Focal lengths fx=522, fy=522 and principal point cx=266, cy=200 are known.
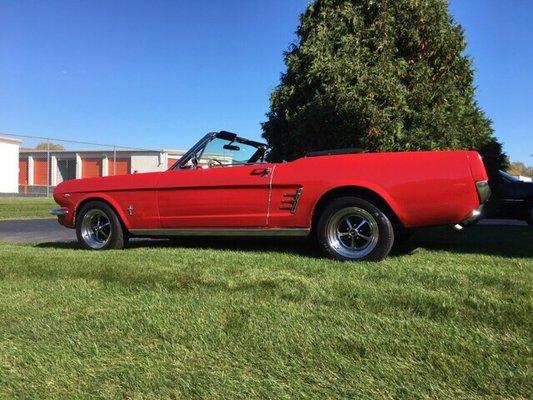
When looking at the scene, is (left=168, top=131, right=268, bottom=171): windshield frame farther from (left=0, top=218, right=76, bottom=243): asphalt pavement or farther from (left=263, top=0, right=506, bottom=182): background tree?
(left=0, top=218, right=76, bottom=243): asphalt pavement

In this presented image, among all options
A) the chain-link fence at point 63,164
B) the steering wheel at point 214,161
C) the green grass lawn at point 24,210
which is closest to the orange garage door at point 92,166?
the chain-link fence at point 63,164

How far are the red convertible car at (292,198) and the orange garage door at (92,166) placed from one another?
131 feet

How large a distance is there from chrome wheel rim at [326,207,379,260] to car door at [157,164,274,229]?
0.73 metres

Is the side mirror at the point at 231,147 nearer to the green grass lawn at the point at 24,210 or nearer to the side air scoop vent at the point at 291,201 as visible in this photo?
the side air scoop vent at the point at 291,201

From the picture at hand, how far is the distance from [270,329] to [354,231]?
2.01 metres

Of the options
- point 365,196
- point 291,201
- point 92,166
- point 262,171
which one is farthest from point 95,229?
point 92,166

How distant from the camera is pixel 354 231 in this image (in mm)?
4820

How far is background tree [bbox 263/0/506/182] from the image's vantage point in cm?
732

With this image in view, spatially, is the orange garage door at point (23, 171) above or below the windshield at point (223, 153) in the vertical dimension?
above

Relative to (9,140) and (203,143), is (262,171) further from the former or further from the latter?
(9,140)

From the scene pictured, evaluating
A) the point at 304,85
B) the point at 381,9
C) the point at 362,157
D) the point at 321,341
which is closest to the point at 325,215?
the point at 362,157

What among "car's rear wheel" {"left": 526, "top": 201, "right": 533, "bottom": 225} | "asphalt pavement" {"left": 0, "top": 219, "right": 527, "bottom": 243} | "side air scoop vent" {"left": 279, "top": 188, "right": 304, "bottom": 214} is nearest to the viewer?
"side air scoop vent" {"left": 279, "top": 188, "right": 304, "bottom": 214}

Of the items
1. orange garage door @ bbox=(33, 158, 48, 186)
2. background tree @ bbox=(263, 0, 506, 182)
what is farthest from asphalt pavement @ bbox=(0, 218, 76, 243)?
orange garage door @ bbox=(33, 158, 48, 186)

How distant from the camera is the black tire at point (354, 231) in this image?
4660 mm
